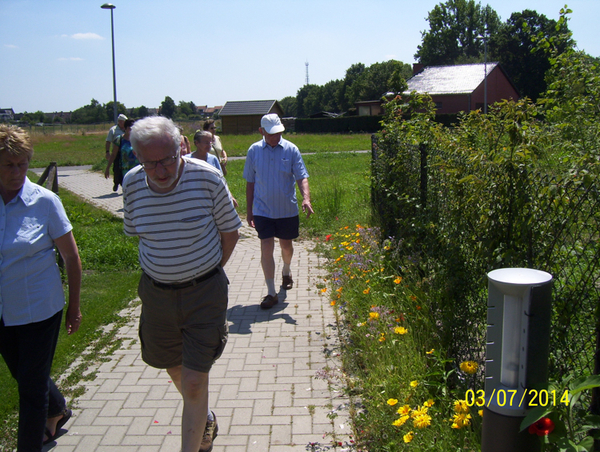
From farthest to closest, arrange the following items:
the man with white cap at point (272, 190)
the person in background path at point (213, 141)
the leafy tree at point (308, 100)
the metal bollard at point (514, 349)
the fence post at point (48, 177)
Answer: the leafy tree at point (308, 100) → the person in background path at point (213, 141) → the fence post at point (48, 177) → the man with white cap at point (272, 190) → the metal bollard at point (514, 349)

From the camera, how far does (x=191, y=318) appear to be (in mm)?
2906

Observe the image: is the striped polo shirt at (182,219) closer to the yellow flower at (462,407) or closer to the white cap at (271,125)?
the yellow flower at (462,407)

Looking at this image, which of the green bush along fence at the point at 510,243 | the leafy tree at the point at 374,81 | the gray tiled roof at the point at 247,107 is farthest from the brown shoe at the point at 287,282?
the leafy tree at the point at 374,81

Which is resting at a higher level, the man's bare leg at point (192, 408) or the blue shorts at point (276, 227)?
the blue shorts at point (276, 227)

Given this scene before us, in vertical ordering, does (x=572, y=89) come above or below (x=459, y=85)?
below

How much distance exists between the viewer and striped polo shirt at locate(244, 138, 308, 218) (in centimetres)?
558

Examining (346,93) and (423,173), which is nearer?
(423,173)

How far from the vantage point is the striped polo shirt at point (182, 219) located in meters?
2.81

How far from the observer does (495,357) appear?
1.87m

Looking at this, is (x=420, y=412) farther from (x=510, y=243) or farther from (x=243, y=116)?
(x=243, y=116)

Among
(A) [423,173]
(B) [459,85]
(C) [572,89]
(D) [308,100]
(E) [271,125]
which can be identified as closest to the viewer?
(A) [423,173]

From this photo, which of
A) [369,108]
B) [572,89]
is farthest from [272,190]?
[369,108]

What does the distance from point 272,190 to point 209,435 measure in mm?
2888

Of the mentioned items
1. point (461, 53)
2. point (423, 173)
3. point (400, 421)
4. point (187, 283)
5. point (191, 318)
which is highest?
point (461, 53)
